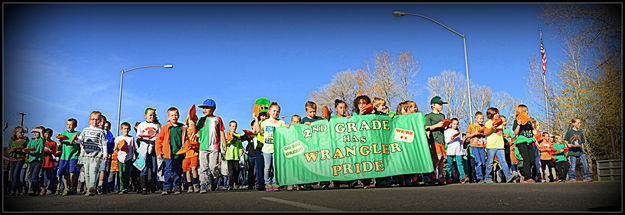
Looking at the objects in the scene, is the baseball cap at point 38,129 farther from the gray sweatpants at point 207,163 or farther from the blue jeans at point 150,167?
the gray sweatpants at point 207,163

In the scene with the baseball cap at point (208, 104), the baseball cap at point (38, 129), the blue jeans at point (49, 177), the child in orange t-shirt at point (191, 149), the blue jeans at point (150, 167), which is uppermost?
the baseball cap at point (208, 104)

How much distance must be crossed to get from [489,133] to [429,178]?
68.1 inches

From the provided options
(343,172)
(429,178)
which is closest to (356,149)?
(343,172)

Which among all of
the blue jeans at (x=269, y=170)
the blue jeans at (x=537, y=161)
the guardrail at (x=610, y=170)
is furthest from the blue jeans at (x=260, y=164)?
the guardrail at (x=610, y=170)

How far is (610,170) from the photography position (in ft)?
37.4

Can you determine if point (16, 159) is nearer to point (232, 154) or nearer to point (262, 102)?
point (232, 154)

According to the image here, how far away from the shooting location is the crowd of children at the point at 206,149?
9.00 metres

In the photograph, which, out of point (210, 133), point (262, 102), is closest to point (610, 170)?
point (262, 102)

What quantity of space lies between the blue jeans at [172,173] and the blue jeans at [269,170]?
177cm

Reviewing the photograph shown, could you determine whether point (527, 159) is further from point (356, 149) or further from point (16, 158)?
point (16, 158)

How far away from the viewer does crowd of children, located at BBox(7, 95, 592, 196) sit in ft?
29.5

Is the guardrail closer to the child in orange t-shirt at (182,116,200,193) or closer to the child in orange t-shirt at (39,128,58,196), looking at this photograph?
the child in orange t-shirt at (182,116,200,193)

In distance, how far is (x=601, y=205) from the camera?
4434mm

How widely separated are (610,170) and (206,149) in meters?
10.1
